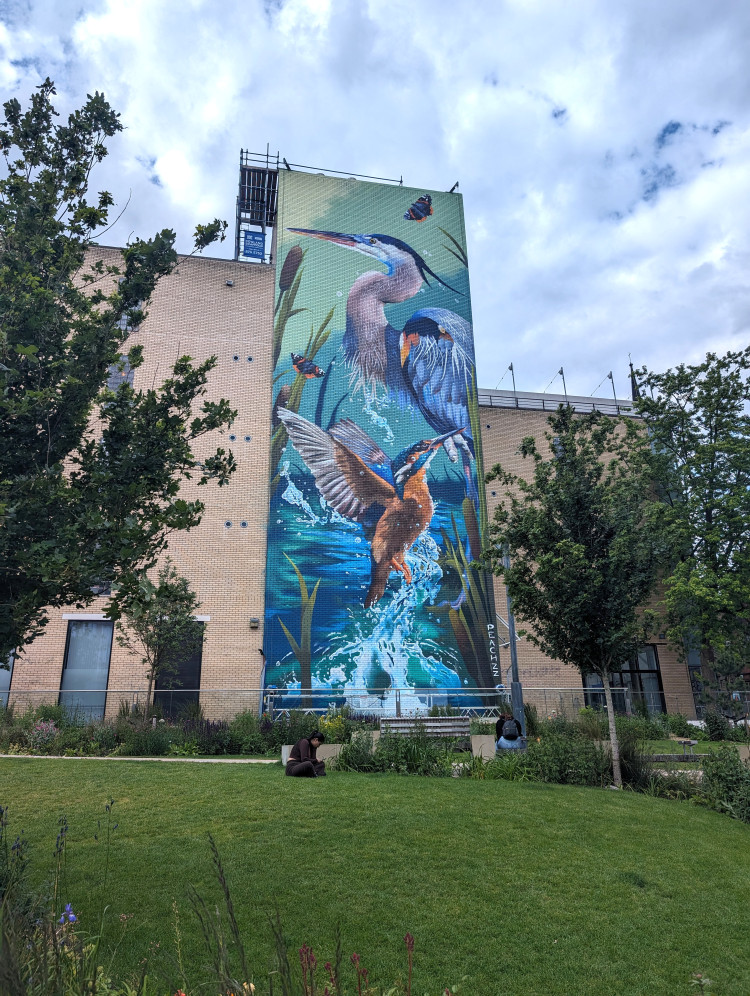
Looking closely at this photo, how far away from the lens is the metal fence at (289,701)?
63.9 feet

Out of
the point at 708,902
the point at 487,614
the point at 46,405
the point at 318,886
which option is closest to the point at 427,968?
the point at 318,886

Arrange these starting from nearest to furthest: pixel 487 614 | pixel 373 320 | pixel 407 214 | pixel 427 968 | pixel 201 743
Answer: pixel 427 968 → pixel 201 743 → pixel 487 614 → pixel 373 320 → pixel 407 214

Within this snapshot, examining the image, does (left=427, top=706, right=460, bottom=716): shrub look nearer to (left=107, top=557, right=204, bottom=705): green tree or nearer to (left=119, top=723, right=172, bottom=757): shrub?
(left=107, top=557, right=204, bottom=705): green tree

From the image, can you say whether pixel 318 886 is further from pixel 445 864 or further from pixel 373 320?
pixel 373 320

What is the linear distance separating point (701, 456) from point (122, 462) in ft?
78.2

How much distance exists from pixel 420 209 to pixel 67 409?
26105 millimetres

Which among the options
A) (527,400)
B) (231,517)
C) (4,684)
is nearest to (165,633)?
(231,517)

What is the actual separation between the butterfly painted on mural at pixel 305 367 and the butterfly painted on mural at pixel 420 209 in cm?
875

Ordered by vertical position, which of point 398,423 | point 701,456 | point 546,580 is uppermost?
point 398,423

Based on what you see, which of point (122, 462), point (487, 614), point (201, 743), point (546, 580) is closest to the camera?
point (122, 462)

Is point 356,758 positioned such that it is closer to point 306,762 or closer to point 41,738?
point 306,762

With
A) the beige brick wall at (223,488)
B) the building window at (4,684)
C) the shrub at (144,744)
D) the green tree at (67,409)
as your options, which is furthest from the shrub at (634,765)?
the building window at (4,684)

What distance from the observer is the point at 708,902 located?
6.39 metres

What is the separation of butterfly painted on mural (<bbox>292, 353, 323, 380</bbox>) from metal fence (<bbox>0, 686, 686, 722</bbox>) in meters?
12.1
